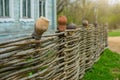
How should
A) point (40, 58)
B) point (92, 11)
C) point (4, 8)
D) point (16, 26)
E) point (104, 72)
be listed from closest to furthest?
point (40, 58) < point (104, 72) < point (4, 8) < point (16, 26) < point (92, 11)

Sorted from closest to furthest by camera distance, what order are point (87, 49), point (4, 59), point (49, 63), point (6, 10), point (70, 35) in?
point (4, 59)
point (49, 63)
point (70, 35)
point (87, 49)
point (6, 10)

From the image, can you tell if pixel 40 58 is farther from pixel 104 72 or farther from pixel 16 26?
pixel 16 26

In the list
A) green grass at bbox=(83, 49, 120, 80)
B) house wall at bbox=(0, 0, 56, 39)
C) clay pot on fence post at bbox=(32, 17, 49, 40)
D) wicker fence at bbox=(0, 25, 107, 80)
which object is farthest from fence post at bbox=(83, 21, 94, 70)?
clay pot on fence post at bbox=(32, 17, 49, 40)

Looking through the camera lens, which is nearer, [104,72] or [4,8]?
[104,72]

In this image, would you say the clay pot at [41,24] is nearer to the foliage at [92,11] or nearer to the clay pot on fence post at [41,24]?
the clay pot on fence post at [41,24]

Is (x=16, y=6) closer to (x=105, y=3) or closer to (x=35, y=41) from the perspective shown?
(x=35, y=41)

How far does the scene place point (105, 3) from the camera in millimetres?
57281

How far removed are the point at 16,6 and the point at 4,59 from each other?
9529 millimetres

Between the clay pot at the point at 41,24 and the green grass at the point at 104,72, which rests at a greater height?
the clay pot at the point at 41,24

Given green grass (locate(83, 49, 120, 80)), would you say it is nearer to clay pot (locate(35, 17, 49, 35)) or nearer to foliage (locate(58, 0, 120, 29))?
clay pot (locate(35, 17, 49, 35))

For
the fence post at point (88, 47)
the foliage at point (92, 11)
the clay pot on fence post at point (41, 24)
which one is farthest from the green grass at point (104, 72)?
the foliage at point (92, 11)

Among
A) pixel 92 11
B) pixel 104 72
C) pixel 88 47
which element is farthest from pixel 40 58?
pixel 92 11

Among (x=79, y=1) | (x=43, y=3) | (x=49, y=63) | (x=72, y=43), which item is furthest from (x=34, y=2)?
(x=79, y=1)

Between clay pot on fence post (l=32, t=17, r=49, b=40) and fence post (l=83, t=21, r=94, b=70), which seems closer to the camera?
clay pot on fence post (l=32, t=17, r=49, b=40)
